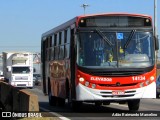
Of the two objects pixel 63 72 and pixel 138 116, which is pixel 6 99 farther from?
pixel 138 116

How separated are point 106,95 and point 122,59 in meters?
1.36

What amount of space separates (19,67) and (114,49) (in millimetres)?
36769

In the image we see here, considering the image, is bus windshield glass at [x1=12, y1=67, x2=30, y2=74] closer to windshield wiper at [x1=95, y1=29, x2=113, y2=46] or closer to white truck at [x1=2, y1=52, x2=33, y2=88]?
white truck at [x1=2, y1=52, x2=33, y2=88]

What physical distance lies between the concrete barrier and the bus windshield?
7.80 feet

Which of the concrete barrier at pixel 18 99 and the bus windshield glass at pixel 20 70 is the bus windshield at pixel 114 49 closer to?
the concrete barrier at pixel 18 99

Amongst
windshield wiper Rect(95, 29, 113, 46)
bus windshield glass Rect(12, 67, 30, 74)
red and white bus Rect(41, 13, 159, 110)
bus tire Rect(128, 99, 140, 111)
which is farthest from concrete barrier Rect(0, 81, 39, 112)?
bus windshield glass Rect(12, 67, 30, 74)

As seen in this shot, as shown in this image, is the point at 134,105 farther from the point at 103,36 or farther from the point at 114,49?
the point at 103,36

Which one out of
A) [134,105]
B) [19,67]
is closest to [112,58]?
[134,105]

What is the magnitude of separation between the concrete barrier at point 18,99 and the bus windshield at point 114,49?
7.80 feet

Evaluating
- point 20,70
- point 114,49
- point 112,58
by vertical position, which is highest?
point 114,49

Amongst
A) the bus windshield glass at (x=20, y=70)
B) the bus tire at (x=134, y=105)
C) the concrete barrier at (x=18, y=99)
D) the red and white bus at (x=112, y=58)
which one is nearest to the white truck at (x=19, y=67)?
the bus windshield glass at (x=20, y=70)

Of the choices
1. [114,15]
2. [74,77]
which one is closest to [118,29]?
[114,15]

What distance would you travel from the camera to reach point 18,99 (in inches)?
773

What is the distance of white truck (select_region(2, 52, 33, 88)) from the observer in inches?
2063
